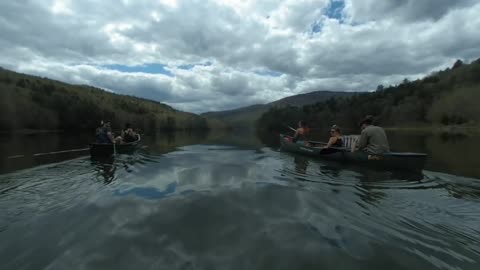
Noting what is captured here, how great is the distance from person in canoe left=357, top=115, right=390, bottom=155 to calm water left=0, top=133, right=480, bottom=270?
116cm

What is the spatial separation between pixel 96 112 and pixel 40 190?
270 ft

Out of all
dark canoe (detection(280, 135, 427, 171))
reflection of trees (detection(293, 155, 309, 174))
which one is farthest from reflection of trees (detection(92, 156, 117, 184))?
dark canoe (detection(280, 135, 427, 171))

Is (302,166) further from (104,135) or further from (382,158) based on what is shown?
(104,135)

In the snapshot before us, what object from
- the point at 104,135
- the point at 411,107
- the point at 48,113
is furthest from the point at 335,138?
the point at 411,107

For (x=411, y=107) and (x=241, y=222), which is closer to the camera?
(x=241, y=222)

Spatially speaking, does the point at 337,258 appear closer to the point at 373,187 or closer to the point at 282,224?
the point at 282,224

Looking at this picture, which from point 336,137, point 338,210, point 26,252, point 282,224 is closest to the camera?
point 26,252

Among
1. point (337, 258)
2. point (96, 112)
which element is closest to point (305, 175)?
point (337, 258)

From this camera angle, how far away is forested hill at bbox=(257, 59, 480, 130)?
71062 millimetres

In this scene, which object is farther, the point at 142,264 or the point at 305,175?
the point at 305,175

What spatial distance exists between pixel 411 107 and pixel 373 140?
98782mm

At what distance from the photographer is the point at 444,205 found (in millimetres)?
6434

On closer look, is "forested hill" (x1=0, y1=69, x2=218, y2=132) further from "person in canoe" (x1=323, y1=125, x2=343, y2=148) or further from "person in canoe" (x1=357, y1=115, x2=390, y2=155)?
"person in canoe" (x1=357, y1=115, x2=390, y2=155)

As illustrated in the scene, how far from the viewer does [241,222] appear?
18.4 ft
